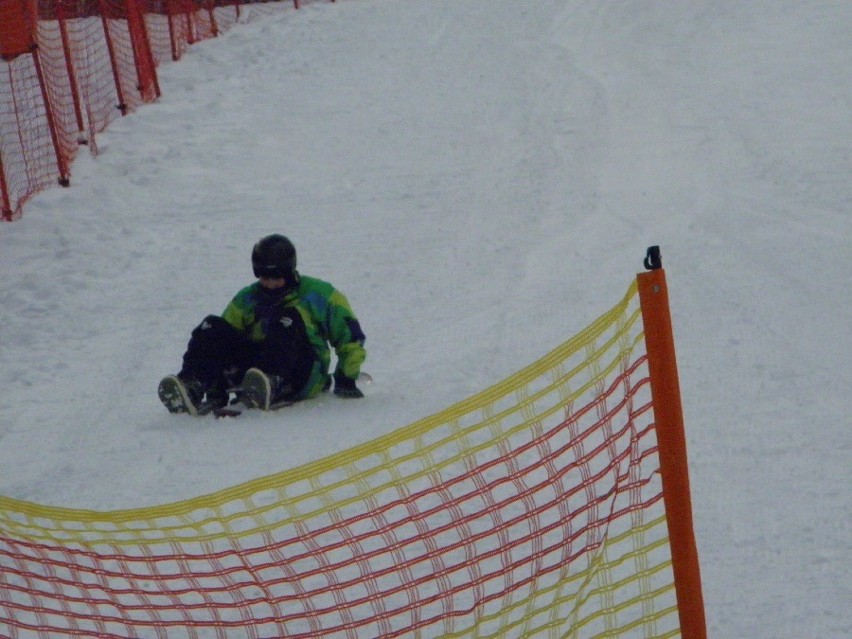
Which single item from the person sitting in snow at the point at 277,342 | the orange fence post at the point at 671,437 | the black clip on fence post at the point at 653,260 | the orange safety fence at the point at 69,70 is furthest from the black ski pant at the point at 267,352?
the orange safety fence at the point at 69,70

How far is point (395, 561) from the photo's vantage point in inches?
179

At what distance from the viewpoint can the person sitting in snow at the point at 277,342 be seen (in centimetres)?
652

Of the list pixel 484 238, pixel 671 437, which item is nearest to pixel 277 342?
pixel 484 238

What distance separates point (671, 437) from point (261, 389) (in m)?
3.51

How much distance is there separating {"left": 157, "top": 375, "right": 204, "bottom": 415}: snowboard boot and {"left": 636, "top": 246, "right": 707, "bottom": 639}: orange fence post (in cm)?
373

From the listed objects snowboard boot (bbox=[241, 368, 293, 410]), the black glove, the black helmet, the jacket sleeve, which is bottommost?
the black glove

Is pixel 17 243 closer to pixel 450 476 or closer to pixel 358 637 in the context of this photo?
pixel 450 476

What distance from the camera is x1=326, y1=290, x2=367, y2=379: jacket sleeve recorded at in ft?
Result: 21.6

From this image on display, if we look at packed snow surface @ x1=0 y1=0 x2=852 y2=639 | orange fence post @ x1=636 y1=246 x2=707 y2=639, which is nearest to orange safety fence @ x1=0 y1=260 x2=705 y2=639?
orange fence post @ x1=636 y1=246 x2=707 y2=639

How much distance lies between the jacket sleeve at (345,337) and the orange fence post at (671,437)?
3.40 metres

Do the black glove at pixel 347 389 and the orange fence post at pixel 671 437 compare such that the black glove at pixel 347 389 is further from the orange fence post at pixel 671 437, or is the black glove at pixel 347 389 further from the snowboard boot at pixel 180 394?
the orange fence post at pixel 671 437

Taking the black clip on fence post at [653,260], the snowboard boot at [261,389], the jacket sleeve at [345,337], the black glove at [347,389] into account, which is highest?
the black clip on fence post at [653,260]

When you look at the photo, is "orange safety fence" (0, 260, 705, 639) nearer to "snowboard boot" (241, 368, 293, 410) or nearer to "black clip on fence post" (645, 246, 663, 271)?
"black clip on fence post" (645, 246, 663, 271)

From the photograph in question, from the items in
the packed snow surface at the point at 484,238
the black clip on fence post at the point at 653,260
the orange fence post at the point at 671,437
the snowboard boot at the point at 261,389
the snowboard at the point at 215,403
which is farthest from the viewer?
the snowboard at the point at 215,403
